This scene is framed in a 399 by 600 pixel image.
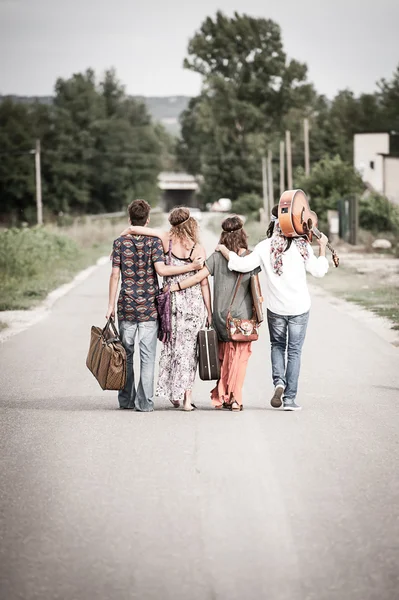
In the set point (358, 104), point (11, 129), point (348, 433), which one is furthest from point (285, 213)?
point (358, 104)

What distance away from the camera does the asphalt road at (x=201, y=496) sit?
515 centimetres

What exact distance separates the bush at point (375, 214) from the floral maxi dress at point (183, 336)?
37.8m

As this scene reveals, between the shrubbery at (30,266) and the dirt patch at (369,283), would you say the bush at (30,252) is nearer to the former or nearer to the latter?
the shrubbery at (30,266)

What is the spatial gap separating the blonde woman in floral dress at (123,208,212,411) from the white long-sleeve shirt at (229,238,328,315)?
1.32 ft

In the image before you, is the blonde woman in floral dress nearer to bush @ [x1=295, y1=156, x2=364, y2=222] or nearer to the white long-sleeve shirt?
the white long-sleeve shirt

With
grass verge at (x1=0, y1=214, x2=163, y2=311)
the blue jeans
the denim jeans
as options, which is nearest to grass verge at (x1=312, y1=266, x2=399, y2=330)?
grass verge at (x1=0, y1=214, x2=163, y2=311)

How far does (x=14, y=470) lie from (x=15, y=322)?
1132cm

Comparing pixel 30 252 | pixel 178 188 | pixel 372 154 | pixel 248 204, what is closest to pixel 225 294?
pixel 30 252

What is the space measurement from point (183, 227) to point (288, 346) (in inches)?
53.9

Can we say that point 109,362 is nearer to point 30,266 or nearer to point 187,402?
point 187,402

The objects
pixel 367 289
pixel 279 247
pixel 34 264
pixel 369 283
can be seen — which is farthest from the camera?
pixel 34 264

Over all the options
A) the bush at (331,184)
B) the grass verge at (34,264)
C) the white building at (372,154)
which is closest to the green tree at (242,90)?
the white building at (372,154)

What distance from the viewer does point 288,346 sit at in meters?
9.78

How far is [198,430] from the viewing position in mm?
8703
